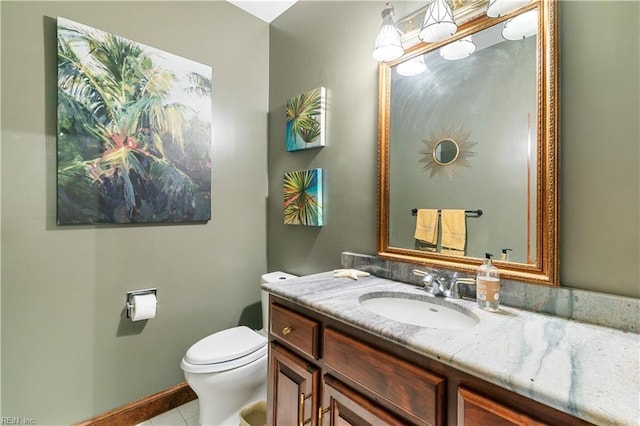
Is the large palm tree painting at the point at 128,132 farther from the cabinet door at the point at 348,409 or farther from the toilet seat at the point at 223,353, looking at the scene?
the cabinet door at the point at 348,409

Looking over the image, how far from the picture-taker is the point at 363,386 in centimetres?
82

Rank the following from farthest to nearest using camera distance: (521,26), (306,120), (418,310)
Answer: (306,120) → (418,310) → (521,26)

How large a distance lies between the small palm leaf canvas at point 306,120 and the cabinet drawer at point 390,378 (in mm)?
1209

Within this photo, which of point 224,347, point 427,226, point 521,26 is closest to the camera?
point 521,26

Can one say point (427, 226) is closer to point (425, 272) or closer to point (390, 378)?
point (425, 272)

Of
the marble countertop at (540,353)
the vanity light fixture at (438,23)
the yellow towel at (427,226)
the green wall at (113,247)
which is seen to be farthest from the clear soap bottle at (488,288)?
the green wall at (113,247)

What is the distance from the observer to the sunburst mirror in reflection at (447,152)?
1.17m

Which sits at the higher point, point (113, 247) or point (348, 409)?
point (113, 247)

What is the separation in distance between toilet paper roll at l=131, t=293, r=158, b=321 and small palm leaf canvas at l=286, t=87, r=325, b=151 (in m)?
1.26

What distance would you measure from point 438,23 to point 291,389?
156 cm

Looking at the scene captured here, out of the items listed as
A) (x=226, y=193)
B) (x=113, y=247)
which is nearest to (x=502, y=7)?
(x=226, y=193)

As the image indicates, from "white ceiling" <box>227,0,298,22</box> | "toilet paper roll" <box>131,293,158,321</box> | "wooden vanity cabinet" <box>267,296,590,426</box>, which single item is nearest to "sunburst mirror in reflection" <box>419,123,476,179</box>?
"wooden vanity cabinet" <box>267,296,590,426</box>

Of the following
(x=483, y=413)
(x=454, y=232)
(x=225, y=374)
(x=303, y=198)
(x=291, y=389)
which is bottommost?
(x=225, y=374)

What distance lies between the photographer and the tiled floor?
162 cm
